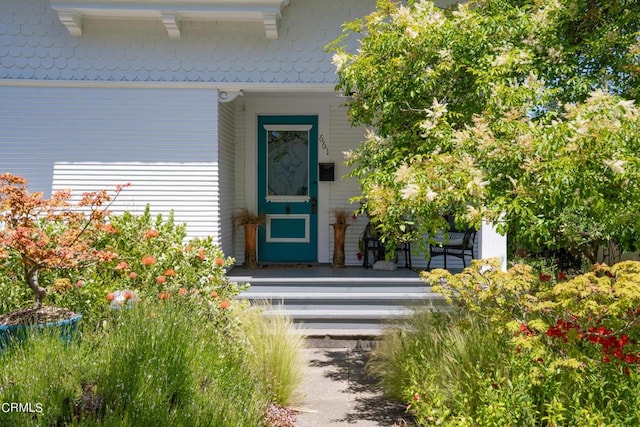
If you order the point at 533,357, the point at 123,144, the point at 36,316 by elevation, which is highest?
the point at 123,144

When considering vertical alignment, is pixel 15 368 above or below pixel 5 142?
below

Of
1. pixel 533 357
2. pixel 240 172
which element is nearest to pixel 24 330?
pixel 533 357

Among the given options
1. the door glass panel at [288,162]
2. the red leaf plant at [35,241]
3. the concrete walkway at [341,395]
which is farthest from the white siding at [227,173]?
the red leaf plant at [35,241]

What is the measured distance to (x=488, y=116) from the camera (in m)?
4.02

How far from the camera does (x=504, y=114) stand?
3.87 m

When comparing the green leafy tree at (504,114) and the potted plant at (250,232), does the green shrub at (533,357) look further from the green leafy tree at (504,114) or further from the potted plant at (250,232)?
the potted plant at (250,232)

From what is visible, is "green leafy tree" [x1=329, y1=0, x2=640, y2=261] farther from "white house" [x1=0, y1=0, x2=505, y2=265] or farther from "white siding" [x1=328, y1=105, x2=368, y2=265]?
"white siding" [x1=328, y1=105, x2=368, y2=265]

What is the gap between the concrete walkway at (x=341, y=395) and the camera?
166 inches

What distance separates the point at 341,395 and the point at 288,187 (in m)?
5.16

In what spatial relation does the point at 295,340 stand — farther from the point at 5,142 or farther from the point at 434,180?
the point at 5,142

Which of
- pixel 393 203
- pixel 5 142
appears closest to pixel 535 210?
pixel 393 203

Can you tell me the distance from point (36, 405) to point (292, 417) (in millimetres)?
1809

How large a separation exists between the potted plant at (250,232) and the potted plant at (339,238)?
1.15 metres

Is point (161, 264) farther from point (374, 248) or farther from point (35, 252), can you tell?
point (374, 248)
